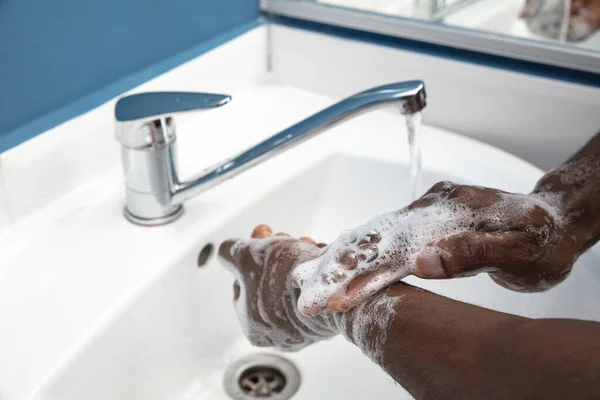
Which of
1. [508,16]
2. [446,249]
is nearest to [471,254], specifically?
[446,249]

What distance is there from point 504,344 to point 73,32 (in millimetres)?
479

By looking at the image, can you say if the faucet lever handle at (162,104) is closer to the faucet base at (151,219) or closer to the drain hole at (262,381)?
the faucet base at (151,219)

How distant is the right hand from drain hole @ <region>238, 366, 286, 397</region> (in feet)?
0.74

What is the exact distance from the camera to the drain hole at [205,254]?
640 millimetres

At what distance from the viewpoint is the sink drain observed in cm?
66

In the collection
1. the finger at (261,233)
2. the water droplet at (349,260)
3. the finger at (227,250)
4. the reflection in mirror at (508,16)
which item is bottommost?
the finger at (227,250)

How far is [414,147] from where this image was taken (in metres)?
0.63

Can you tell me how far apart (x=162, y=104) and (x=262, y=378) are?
303 millimetres

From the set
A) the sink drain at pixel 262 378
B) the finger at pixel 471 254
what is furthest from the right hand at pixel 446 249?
the sink drain at pixel 262 378

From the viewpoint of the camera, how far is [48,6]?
1.93 feet

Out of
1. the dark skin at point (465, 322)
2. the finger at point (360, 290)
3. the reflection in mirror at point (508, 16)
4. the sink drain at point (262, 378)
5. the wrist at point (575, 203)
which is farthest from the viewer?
the reflection in mirror at point (508, 16)

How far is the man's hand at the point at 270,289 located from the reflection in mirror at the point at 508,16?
36 centimetres

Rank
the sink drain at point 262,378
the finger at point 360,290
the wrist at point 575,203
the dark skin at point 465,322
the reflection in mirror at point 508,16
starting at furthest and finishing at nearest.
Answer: the reflection in mirror at point 508,16, the sink drain at point 262,378, the wrist at point 575,203, the finger at point 360,290, the dark skin at point 465,322

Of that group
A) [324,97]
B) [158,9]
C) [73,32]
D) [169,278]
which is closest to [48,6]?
[73,32]
